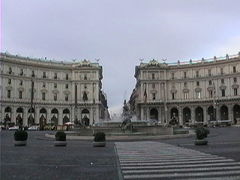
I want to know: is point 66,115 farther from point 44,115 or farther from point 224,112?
point 224,112

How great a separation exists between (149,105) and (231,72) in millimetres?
30150

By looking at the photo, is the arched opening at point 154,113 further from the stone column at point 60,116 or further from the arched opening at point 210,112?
the stone column at point 60,116

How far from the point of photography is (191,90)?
4872 inches

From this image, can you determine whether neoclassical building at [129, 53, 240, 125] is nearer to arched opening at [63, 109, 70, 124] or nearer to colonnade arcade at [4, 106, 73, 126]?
arched opening at [63, 109, 70, 124]

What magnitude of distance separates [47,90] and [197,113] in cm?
5351

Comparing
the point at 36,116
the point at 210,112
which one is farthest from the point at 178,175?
the point at 210,112

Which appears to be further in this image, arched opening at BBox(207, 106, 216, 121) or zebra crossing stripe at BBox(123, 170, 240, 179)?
arched opening at BBox(207, 106, 216, 121)

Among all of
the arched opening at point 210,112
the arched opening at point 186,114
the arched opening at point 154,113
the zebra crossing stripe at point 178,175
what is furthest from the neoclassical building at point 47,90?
the zebra crossing stripe at point 178,175

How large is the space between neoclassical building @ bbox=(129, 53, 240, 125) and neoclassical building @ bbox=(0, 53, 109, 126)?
18121mm

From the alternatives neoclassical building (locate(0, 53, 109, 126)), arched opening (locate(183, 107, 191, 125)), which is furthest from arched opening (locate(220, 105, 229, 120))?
neoclassical building (locate(0, 53, 109, 126))

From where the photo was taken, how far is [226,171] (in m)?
11.8

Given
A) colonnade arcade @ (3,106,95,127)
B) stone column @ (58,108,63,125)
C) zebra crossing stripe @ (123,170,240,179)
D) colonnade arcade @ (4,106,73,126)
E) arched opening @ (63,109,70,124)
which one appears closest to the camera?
zebra crossing stripe @ (123,170,240,179)

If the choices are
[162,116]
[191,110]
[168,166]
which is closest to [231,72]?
[191,110]

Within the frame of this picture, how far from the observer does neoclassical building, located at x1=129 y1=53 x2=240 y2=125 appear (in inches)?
4515
